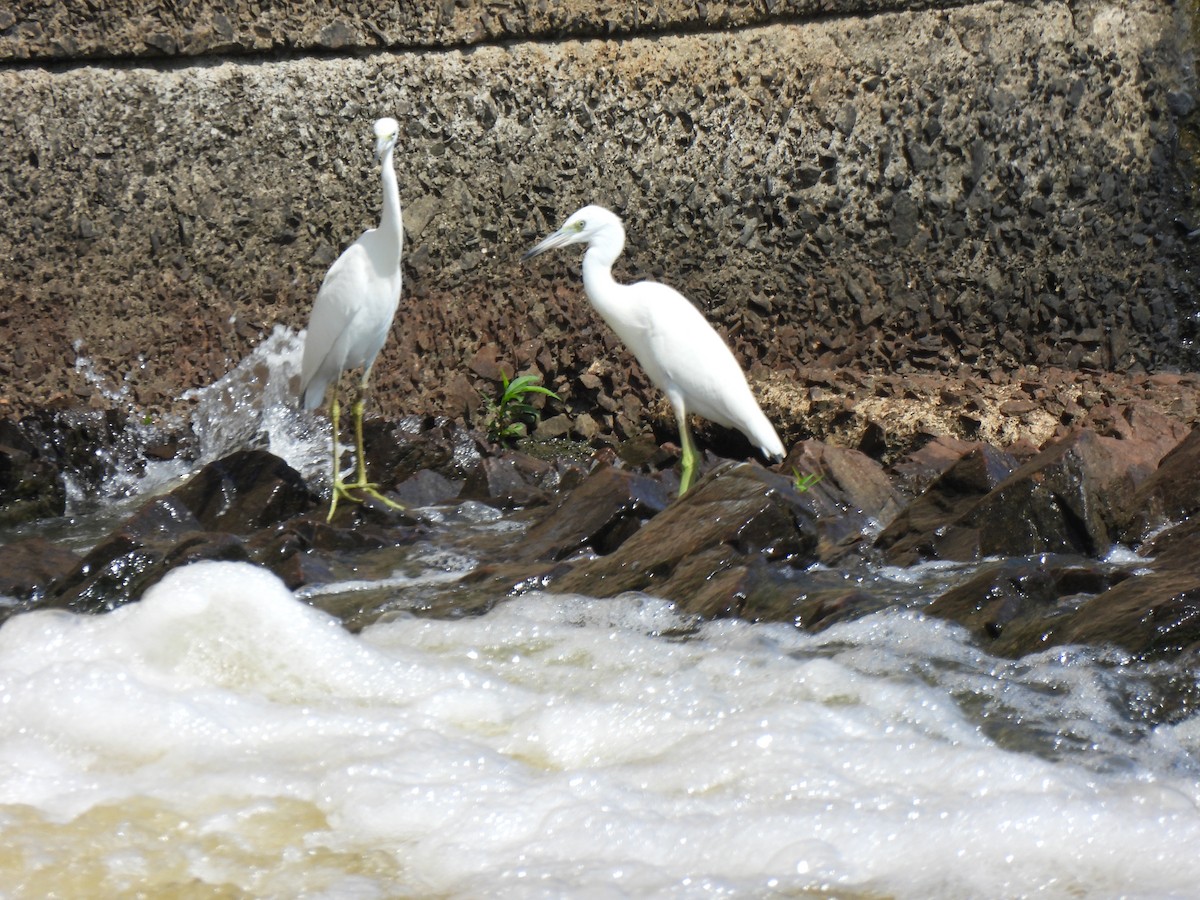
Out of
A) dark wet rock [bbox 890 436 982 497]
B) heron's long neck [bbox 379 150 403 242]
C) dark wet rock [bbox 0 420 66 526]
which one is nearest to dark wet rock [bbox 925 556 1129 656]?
dark wet rock [bbox 890 436 982 497]

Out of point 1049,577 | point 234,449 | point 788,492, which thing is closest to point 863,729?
point 1049,577

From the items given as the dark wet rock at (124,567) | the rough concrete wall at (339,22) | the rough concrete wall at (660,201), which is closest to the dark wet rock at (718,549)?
the dark wet rock at (124,567)

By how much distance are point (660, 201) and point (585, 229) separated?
3.09 ft

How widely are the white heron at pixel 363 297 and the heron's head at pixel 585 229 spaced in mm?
672

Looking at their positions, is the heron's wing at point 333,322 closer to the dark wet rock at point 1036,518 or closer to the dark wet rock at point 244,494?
the dark wet rock at point 244,494

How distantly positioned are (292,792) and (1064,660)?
1.49 meters

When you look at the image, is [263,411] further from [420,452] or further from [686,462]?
[686,462]

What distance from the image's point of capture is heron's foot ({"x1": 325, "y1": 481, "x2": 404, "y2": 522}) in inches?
196

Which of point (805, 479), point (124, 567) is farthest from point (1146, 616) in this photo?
point (124, 567)

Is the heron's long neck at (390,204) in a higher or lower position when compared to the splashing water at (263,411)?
higher

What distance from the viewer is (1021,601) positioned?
122 inches

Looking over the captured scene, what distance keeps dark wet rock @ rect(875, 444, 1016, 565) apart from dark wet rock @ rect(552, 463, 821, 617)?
31cm

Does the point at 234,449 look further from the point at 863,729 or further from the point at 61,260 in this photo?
the point at 863,729

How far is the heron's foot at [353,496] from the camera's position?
4976 mm
